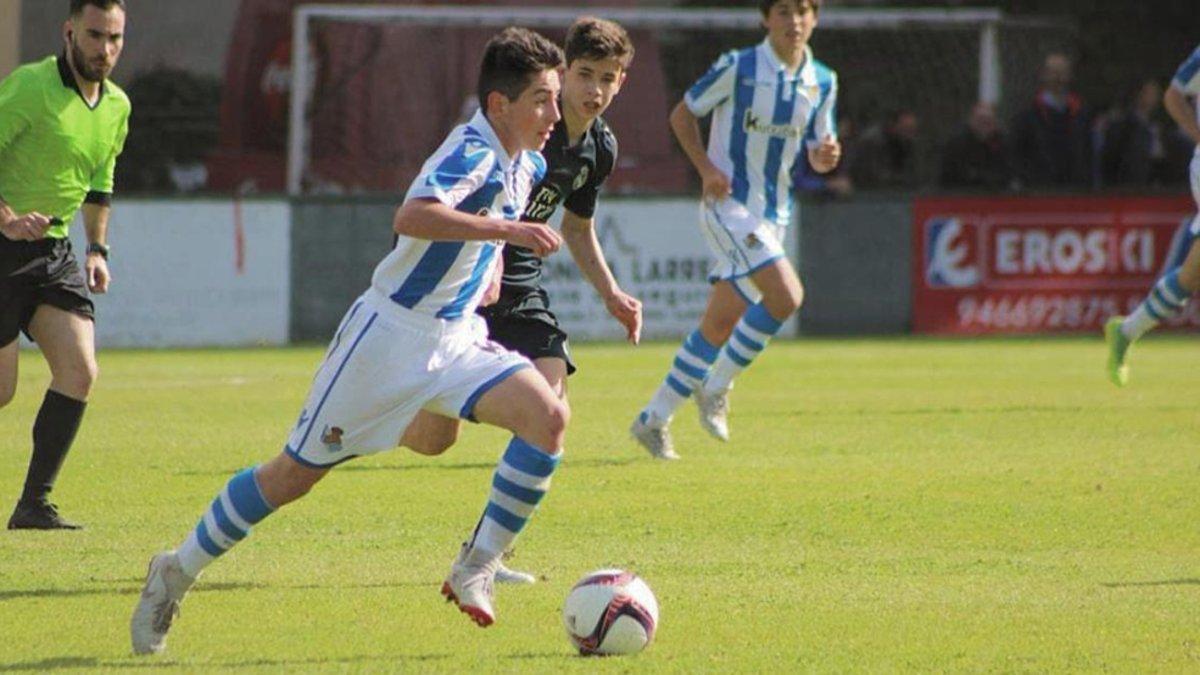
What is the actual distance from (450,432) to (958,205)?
13969mm

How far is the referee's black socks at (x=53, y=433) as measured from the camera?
8.91 m

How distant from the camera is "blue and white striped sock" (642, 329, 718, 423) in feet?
37.4

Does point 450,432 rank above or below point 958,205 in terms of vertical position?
above

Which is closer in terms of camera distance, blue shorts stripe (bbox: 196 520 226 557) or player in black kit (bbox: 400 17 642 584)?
blue shorts stripe (bbox: 196 520 226 557)

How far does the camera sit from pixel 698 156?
11.7 meters

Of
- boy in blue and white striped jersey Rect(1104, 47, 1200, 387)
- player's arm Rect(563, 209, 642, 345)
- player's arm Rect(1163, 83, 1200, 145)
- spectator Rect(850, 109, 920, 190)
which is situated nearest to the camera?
player's arm Rect(563, 209, 642, 345)

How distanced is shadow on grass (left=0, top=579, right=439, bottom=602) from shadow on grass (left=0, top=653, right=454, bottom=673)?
106cm

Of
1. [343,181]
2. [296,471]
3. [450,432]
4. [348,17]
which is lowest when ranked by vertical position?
[343,181]

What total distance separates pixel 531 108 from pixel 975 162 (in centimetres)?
1598

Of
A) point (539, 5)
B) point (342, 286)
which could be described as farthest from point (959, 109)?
point (342, 286)

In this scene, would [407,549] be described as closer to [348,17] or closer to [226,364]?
[226,364]

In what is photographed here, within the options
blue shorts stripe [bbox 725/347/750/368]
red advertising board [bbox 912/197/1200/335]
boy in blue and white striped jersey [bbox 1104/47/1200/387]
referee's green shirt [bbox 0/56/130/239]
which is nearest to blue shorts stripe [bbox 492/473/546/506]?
referee's green shirt [bbox 0/56/130/239]

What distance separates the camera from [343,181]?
Answer: 23938mm

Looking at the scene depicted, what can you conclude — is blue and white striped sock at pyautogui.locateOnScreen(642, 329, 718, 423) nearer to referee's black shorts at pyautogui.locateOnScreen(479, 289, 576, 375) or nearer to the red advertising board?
referee's black shorts at pyautogui.locateOnScreen(479, 289, 576, 375)
